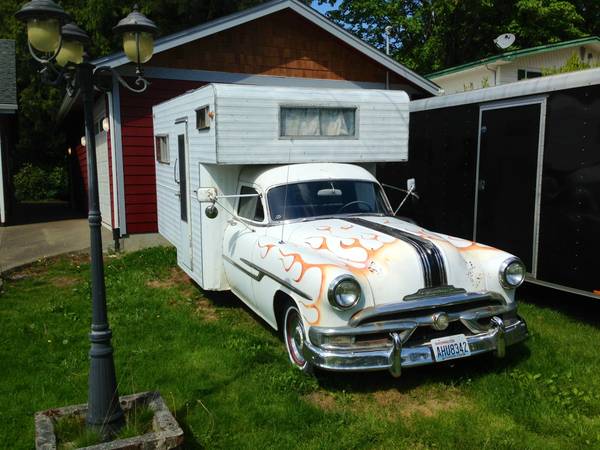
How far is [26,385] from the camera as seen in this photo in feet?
15.3

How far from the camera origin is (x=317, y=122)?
6.24m

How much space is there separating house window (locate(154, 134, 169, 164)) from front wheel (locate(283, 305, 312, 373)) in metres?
4.24

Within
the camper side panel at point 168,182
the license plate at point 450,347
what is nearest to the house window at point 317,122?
the camper side panel at point 168,182

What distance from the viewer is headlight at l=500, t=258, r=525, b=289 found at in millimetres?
4605

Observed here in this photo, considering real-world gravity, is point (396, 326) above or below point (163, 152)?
below

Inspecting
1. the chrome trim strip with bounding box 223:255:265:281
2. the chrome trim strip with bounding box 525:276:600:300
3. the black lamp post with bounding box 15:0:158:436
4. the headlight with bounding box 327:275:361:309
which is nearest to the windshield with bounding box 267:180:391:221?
the chrome trim strip with bounding box 223:255:265:281

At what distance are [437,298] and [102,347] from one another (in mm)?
2470

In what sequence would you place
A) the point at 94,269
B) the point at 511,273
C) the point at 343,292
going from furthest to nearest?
1. the point at 511,273
2. the point at 343,292
3. the point at 94,269

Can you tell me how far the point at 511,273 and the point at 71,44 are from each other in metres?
3.81

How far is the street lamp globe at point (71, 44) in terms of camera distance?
146 inches

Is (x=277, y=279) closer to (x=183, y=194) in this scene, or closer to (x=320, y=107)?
(x=320, y=107)

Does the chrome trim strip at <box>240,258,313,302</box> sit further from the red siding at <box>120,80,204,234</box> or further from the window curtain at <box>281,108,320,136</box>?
the red siding at <box>120,80,204,234</box>

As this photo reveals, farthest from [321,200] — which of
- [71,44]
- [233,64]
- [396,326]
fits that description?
[233,64]

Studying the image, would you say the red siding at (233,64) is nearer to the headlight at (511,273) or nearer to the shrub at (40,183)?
the headlight at (511,273)
